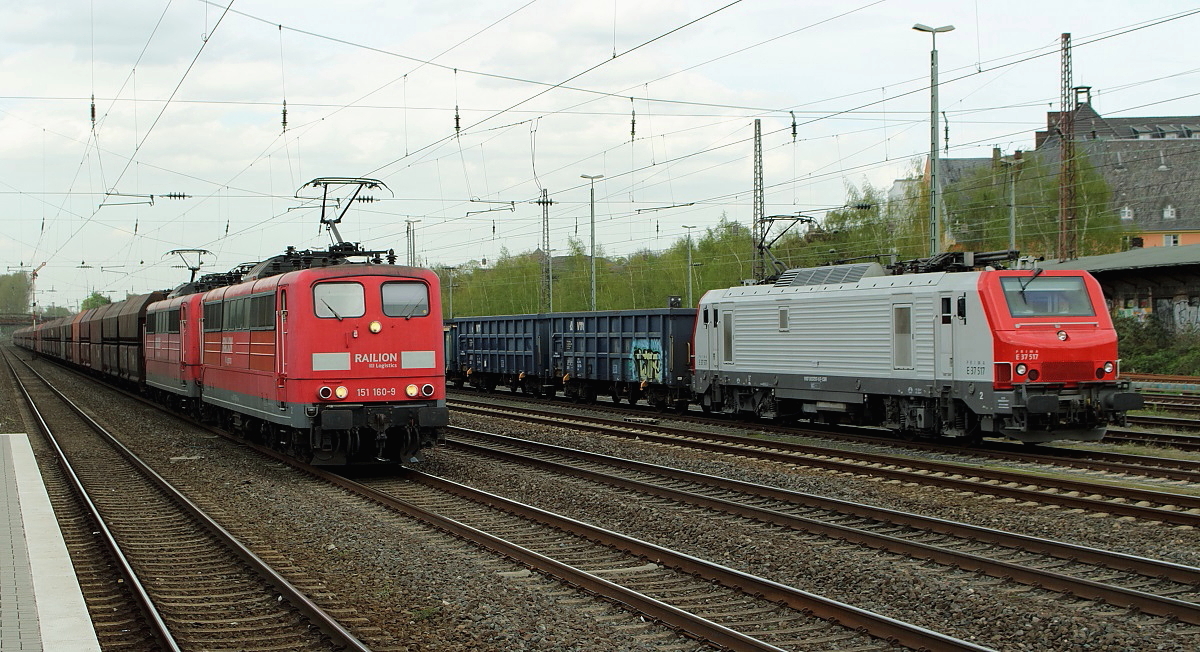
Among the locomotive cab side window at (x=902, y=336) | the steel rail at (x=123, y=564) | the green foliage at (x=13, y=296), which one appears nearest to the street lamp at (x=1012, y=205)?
the locomotive cab side window at (x=902, y=336)

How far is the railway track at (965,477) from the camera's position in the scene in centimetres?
1187

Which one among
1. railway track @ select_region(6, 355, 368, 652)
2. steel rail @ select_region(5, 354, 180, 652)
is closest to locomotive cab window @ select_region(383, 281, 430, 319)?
railway track @ select_region(6, 355, 368, 652)

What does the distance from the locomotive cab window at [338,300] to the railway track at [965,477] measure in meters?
6.55

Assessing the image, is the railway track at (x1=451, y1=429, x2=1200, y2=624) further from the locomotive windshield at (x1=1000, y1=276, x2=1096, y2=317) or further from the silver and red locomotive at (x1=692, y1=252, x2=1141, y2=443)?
the locomotive windshield at (x1=1000, y1=276, x2=1096, y2=317)

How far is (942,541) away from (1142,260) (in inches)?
935

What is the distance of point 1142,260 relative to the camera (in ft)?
100

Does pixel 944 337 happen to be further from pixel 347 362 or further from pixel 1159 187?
pixel 1159 187

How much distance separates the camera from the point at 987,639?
751 centimetres

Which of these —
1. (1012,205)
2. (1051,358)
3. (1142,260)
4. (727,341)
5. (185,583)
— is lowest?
(185,583)

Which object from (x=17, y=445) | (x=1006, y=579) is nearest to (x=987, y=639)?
(x=1006, y=579)

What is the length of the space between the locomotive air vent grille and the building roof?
356 inches

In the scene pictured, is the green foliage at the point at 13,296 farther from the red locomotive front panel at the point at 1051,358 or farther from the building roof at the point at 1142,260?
the red locomotive front panel at the point at 1051,358

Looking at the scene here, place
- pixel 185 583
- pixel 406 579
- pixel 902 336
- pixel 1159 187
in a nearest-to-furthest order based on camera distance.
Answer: pixel 406 579 → pixel 185 583 → pixel 902 336 → pixel 1159 187

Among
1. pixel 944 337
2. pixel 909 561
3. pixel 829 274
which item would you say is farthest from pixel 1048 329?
pixel 909 561
